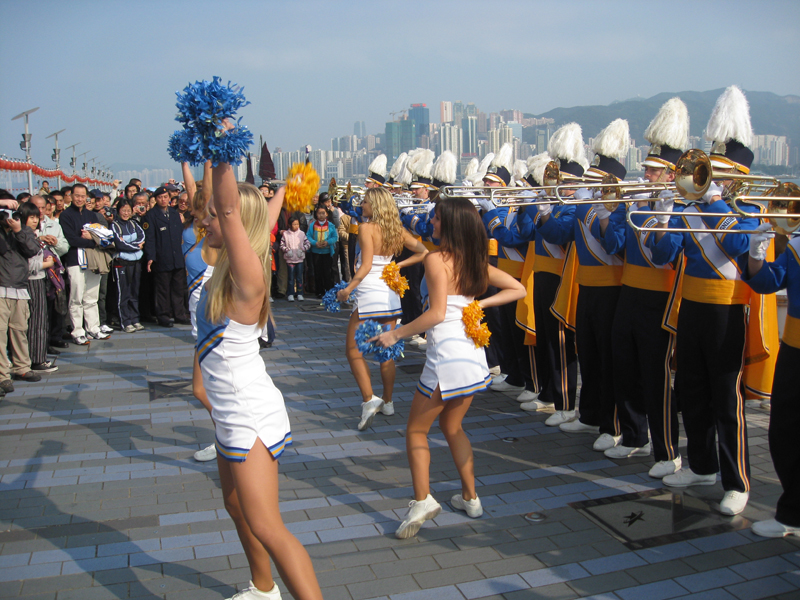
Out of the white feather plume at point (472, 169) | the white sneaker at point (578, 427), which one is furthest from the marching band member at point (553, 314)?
the white feather plume at point (472, 169)

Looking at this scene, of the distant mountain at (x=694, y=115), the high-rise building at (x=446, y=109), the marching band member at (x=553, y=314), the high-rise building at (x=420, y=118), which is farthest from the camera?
the high-rise building at (x=446, y=109)

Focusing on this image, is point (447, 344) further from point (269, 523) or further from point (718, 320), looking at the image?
point (718, 320)

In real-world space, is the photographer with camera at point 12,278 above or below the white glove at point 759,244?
below

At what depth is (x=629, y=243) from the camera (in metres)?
4.68

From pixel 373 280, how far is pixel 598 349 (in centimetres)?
199

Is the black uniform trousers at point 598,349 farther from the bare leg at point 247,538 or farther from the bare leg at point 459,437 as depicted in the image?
the bare leg at point 247,538

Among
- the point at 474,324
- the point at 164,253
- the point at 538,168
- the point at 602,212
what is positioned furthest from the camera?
the point at 164,253

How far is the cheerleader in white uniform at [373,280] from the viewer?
560cm

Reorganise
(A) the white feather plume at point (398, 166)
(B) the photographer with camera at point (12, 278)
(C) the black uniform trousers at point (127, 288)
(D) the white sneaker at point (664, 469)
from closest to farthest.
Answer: (D) the white sneaker at point (664, 469)
(B) the photographer with camera at point (12, 278)
(C) the black uniform trousers at point (127, 288)
(A) the white feather plume at point (398, 166)

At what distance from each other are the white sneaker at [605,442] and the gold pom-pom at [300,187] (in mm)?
2941

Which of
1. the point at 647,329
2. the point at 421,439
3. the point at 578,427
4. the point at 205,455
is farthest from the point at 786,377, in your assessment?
the point at 205,455

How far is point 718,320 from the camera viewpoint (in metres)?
4.02

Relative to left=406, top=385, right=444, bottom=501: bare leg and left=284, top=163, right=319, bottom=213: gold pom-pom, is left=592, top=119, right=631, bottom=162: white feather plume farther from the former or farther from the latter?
left=406, top=385, right=444, bottom=501: bare leg

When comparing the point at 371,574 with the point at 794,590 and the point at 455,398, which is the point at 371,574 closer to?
the point at 455,398
